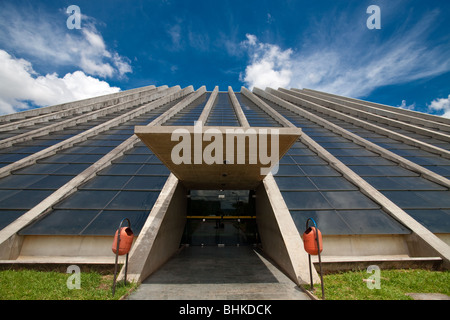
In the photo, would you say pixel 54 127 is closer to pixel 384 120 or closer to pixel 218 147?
pixel 218 147

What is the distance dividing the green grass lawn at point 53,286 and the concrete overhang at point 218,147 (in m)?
3.97

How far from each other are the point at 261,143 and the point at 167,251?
6.57 meters

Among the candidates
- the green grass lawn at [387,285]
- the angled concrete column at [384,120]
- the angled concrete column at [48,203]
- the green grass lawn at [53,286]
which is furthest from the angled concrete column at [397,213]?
the angled concrete column at [48,203]

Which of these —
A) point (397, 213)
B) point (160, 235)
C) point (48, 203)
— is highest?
point (48, 203)

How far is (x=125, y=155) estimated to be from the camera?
12.5 m

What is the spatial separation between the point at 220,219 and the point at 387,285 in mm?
8799

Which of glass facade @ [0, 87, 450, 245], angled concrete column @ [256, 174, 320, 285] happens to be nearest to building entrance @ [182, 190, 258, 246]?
glass facade @ [0, 87, 450, 245]

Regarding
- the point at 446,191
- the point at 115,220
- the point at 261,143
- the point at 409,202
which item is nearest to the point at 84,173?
the point at 115,220

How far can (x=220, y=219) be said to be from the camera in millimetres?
12531

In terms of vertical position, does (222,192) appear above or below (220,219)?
above

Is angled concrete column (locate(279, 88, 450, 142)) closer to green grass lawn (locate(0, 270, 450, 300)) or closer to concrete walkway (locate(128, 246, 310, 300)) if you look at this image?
green grass lawn (locate(0, 270, 450, 300))

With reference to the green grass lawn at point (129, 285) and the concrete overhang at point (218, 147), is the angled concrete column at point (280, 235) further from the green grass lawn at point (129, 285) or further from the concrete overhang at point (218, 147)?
the concrete overhang at point (218, 147)

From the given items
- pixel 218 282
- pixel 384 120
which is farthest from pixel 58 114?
pixel 384 120
